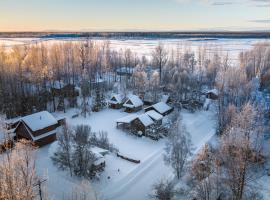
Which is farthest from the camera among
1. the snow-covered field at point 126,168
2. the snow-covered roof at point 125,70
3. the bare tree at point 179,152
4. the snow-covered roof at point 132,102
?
the snow-covered roof at point 125,70

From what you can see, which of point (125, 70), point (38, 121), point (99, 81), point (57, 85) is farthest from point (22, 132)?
point (125, 70)

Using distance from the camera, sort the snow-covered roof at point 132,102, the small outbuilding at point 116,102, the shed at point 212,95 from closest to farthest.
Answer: the snow-covered roof at point 132,102
the small outbuilding at point 116,102
the shed at point 212,95

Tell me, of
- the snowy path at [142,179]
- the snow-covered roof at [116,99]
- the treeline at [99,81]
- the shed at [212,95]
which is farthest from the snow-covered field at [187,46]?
the snowy path at [142,179]

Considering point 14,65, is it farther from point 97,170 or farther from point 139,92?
point 97,170

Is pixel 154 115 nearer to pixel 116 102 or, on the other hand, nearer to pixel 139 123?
pixel 139 123

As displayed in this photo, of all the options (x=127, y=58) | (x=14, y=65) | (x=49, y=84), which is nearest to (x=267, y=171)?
(x=49, y=84)

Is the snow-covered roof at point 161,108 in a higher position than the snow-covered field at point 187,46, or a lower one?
lower

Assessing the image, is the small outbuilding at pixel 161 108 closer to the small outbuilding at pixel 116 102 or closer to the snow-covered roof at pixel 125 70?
the small outbuilding at pixel 116 102
